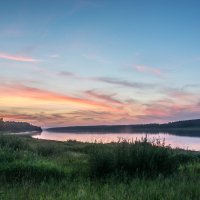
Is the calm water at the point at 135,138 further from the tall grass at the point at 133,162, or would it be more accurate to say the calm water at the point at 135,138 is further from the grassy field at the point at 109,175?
the grassy field at the point at 109,175

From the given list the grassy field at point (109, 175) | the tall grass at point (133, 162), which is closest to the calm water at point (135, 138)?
the tall grass at point (133, 162)

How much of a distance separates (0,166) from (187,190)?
681cm

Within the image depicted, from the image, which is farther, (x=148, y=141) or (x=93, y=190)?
(x=148, y=141)

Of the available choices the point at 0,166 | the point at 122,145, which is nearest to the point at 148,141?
the point at 122,145

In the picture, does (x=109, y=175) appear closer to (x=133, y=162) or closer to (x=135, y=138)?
(x=133, y=162)

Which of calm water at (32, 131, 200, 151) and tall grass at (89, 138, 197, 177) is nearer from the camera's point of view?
tall grass at (89, 138, 197, 177)

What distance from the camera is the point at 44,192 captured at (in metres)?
8.99

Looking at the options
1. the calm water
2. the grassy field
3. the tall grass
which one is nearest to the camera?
the grassy field

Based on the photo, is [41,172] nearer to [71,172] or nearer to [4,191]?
[71,172]

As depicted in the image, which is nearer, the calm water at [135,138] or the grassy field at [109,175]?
the grassy field at [109,175]

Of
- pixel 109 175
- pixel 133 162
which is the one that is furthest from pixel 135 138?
pixel 109 175

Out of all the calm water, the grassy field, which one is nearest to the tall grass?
the grassy field

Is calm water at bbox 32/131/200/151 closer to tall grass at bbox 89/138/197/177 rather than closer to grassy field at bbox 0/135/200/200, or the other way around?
tall grass at bbox 89/138/197/177

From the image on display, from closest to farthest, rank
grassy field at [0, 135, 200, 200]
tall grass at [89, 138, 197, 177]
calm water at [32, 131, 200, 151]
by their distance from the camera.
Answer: grassy field at [0, 135, 200, 200]
tall grass at [89, 138, 197, 177]
calm water at [32, 131, 200, 151]
